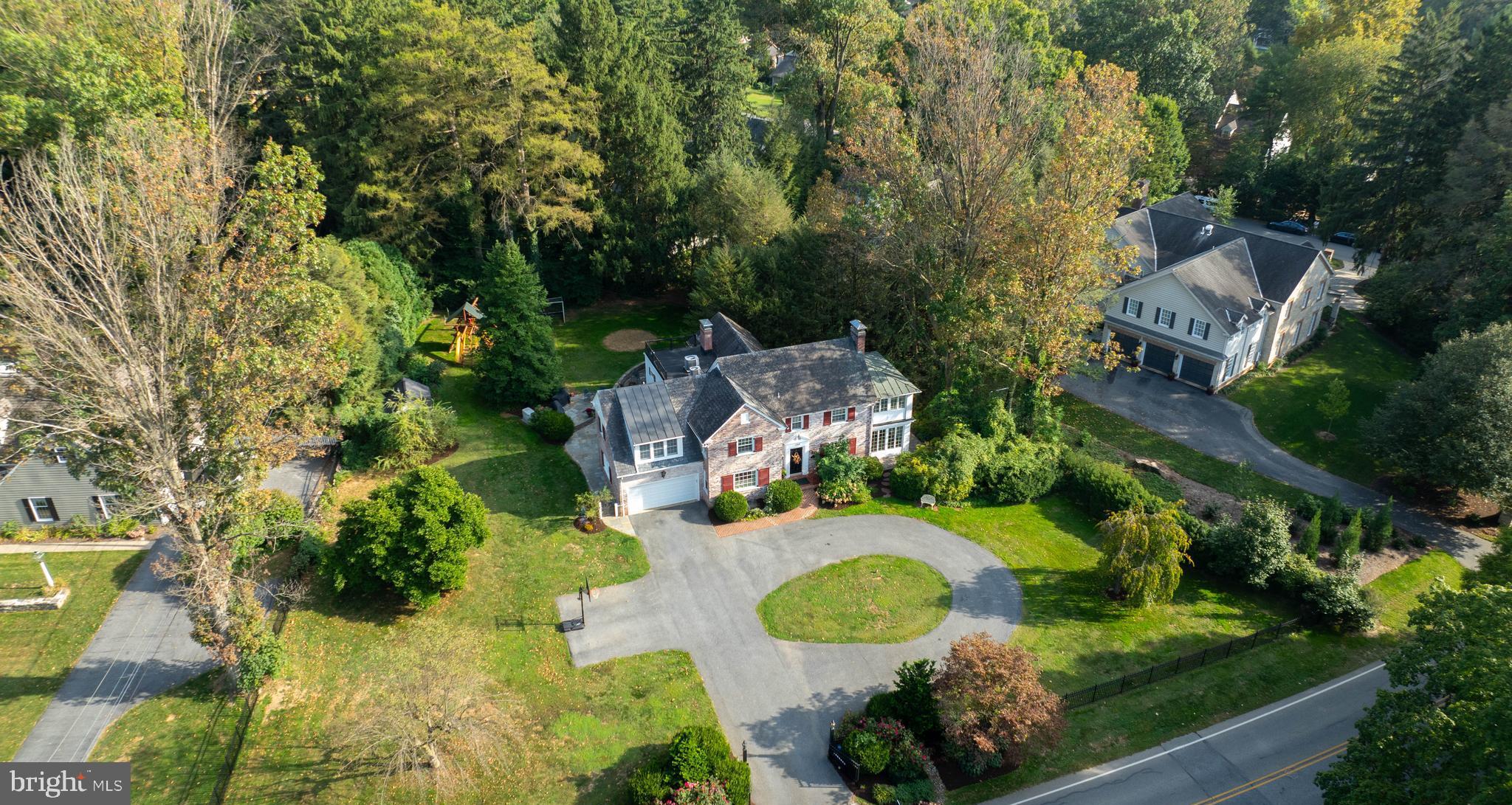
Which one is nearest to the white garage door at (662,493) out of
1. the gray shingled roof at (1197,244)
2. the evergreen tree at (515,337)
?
the evergreen tree at (515,337)

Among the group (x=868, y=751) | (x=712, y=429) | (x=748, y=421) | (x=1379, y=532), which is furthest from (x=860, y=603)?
(x=1379, y=532)

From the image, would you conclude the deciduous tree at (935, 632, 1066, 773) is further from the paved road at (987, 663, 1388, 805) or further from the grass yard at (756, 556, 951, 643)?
the grass yard at (756, 556, 951, 643)

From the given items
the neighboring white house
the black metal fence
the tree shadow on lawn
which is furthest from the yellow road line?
the neighboring white house

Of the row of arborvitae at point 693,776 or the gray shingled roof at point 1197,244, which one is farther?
the gray shingled roof at point 1197,244

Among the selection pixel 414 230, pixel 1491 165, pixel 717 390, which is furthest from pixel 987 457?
pixel 414 230

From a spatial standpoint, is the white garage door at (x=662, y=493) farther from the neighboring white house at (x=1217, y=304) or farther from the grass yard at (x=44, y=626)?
the neighboring white house at (x=1217, y=304)
